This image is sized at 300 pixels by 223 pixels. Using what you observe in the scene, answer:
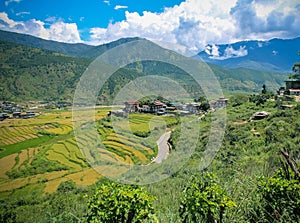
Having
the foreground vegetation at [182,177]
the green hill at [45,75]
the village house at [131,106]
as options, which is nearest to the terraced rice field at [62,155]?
the foreground vegetation at [182,177]

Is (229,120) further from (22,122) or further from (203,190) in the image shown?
(22,122)

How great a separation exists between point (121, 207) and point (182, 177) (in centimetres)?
763

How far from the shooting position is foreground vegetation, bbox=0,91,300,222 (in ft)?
9.43

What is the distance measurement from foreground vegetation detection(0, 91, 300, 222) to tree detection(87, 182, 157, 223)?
38mm

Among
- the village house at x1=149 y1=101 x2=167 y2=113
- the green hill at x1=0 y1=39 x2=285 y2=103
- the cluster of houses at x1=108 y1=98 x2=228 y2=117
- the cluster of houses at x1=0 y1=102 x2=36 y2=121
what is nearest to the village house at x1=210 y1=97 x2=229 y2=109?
the cluster of houses at x1=108 y1=98 x2=228 y2=117

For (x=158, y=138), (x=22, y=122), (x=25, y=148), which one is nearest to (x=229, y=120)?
(x=158, y=138)

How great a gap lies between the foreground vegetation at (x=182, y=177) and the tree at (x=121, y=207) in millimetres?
38

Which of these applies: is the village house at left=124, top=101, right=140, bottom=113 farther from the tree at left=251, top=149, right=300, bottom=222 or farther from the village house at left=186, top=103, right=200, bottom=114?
the tree at left=251, top=149, right=300, bottom=222

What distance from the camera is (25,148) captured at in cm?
2206

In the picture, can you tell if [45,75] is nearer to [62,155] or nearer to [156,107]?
[156,107]

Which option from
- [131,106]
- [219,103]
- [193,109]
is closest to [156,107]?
[131,106]

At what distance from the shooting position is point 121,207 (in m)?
2.60

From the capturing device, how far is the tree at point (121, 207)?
2.63 meters

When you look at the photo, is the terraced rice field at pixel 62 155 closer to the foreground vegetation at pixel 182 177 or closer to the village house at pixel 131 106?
the foreground vegetation at pixel 182 177
